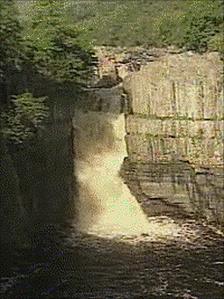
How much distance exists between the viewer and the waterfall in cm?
3198

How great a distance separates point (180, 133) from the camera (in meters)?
30.9

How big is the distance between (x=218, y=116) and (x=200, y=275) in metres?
7.69

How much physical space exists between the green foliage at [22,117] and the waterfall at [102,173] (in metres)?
5.10

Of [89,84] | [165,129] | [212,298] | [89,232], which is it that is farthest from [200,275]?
[89,84]

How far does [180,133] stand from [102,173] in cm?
473

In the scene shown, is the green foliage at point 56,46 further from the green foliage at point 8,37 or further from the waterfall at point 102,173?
the green foliage at point 8,37

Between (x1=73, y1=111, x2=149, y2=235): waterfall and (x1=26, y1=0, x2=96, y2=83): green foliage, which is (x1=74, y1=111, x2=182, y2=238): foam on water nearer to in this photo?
(x1=73, y1=111, x2=149, y2=235): waterfall

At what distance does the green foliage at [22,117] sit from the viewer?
88.4 feet

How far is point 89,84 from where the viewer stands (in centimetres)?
3569

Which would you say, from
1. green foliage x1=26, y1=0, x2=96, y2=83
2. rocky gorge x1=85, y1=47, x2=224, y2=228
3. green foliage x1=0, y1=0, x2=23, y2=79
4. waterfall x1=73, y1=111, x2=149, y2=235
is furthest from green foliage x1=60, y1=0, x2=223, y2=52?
green foliage x1=0, y1=0, x2=23, y2=79

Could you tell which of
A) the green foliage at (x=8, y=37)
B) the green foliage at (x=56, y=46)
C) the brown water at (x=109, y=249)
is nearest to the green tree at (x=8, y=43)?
the green foliage at (x=8, y=37)

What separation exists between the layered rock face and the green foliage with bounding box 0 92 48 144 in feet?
16.2

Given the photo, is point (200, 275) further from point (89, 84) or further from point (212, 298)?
point (89, 84)

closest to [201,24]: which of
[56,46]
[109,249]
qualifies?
[56,46]
